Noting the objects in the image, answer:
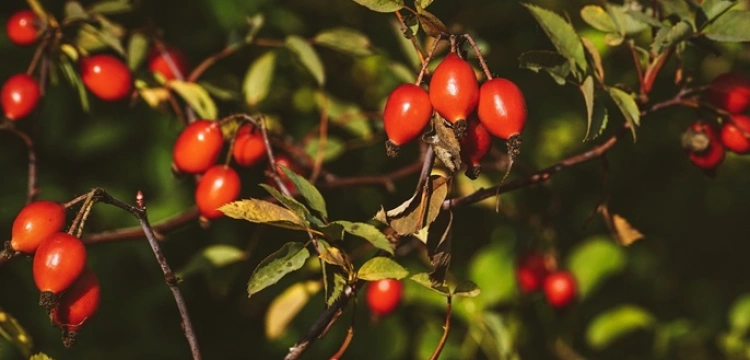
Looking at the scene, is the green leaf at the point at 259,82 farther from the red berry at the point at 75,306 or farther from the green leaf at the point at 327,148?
the red berry at the point at 75,306

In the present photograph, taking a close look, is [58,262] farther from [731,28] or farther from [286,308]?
[731,28]

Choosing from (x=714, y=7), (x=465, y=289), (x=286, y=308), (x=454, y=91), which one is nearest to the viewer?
(x=454, y=91)

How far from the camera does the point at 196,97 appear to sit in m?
2.05

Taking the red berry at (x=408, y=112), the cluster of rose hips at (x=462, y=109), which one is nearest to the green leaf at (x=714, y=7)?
→ the cluster of rose hips at (x=462, y=109)

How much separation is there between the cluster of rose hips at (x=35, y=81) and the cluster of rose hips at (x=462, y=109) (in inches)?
34.4

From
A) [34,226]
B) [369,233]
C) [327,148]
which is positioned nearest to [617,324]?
[327,148]

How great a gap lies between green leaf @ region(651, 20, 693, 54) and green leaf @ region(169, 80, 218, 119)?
1038 mm

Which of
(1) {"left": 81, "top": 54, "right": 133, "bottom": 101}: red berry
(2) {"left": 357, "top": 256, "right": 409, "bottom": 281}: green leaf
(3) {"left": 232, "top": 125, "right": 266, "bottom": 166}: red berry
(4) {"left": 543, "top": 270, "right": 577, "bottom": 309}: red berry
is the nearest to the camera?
(2) {"left": 357, "top": 256, "right": 409, "bottom": 281}: green leaf

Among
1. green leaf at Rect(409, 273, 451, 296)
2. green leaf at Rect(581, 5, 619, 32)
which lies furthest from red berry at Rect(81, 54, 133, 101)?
green leaf at Rect(581, 5, 619, 32)

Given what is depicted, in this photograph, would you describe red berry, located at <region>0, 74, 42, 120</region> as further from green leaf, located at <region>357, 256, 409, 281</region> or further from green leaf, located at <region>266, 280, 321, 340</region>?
green leaf, located at <region>357, 256, 409, 281</region>

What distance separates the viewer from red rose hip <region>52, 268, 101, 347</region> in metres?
1.38

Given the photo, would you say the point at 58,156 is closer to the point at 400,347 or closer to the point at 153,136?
the point at 153,136

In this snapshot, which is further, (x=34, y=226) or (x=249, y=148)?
(x=249, y=148)

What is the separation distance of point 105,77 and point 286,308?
0.79 meters
